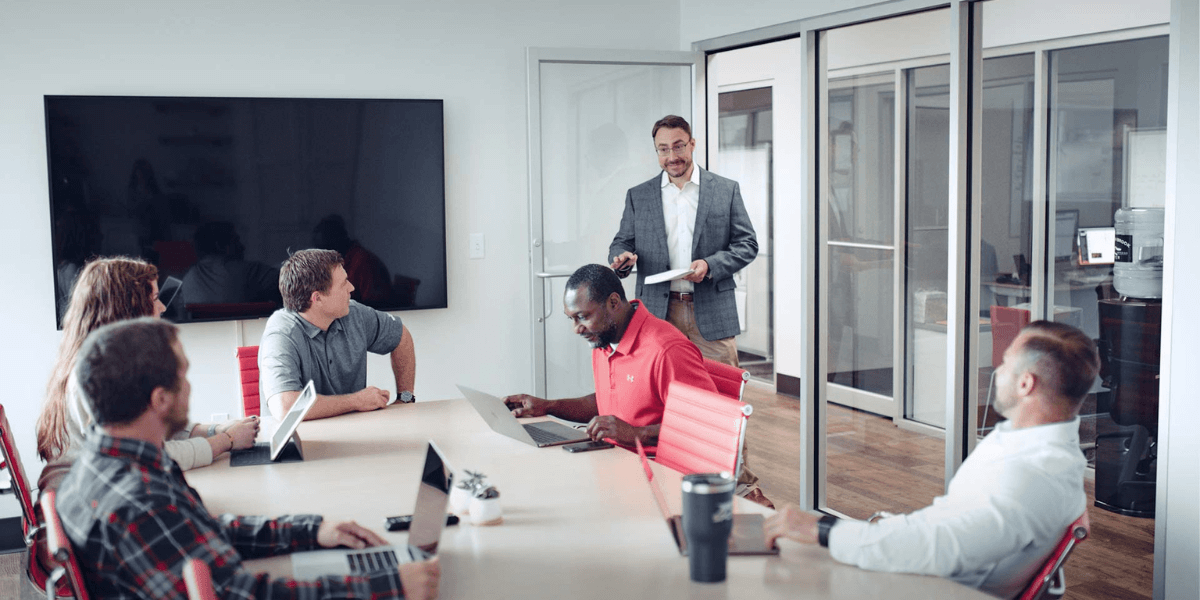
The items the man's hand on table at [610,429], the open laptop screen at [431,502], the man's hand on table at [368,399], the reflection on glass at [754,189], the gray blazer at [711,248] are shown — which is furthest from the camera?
the reflection on glass at [754,189]

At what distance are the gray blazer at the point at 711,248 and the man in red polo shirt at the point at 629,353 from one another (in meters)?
1.32

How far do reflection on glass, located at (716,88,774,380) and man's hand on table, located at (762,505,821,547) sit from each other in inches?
189

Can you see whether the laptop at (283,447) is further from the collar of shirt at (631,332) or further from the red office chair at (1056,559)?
→ the red office chair at (1056,559)

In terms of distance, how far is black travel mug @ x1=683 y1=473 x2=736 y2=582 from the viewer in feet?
5.42

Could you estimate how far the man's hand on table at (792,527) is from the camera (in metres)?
1.85

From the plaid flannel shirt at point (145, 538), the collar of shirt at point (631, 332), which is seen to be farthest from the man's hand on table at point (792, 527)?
the collar of shirt at point (631, 332)

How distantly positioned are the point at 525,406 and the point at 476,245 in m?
2.02

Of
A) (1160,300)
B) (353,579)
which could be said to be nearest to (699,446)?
(353,579)

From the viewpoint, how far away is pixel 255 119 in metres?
4.46

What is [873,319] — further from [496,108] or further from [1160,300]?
[496,108]

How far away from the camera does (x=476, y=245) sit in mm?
5035

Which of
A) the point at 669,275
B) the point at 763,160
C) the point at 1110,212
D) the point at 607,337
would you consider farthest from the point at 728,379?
the point at 763,160

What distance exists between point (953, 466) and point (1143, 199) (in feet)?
3.97

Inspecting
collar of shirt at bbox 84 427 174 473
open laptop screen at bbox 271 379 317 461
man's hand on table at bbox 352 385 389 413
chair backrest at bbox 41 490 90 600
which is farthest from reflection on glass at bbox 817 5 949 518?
chair backrest at bbox 41 490 90 600
